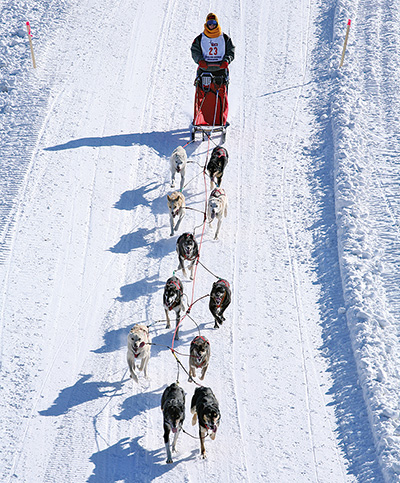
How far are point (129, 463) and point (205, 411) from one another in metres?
1.07

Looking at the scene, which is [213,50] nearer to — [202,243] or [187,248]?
[202,243]

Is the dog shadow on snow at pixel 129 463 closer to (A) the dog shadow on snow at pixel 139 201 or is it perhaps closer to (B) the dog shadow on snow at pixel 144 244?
(B) the dog shadow on snow at pixel 144 244

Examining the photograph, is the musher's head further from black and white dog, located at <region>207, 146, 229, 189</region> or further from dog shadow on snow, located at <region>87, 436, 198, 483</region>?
dog shadow on snow, located at <region>87, 436, 198, 483</region>

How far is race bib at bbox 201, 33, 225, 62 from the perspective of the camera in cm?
1240

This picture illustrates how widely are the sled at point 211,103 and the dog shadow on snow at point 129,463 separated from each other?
651cm

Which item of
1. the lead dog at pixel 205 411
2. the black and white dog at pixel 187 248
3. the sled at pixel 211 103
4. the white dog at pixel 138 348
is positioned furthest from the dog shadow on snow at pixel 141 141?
the lead dog at pixel 205 411

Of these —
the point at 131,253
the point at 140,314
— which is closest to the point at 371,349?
the point at 140,314

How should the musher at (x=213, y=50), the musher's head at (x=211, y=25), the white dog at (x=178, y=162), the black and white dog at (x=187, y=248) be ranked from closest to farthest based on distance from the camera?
the black and white dog at (x=187, y=248) < the white dog at (x=178, y=162) < the musher's head at (x=211, y=25) < the musher at (x=213, y=50)

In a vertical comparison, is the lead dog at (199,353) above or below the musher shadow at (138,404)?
above

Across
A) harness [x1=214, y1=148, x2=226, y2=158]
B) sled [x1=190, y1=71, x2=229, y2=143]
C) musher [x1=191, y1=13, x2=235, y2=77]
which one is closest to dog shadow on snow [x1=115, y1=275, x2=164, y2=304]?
harness [x1=214, y1=148, x2=226, y2=158]

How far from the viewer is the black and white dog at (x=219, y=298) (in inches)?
352

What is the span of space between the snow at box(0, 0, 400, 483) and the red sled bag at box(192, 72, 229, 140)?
374 mm

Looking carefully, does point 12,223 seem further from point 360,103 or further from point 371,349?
point 360,103

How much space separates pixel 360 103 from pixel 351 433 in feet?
25.5
